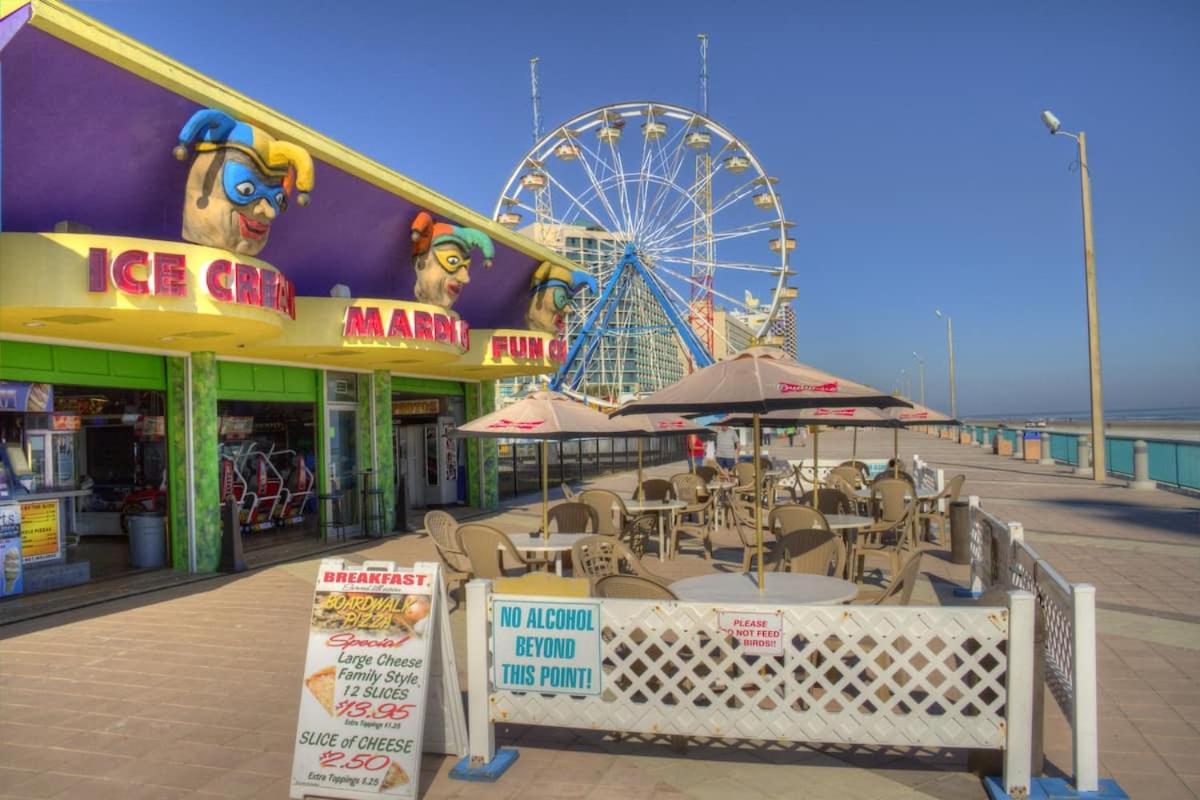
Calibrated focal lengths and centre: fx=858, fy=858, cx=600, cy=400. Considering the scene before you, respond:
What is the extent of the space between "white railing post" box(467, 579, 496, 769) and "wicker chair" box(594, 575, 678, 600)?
0.75m

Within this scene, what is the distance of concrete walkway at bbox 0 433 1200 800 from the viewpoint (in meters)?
3.85

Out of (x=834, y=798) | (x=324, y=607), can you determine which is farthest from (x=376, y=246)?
(x=834, y=798)

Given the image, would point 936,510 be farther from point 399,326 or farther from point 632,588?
point 632,588

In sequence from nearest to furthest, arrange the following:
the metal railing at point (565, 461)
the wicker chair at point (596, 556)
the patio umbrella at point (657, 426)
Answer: the wicker chair at point (596, 556) < the patio umbrella at point (657, 426) < the metal railing at point (565, 461)

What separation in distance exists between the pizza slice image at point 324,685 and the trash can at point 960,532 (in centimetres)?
720

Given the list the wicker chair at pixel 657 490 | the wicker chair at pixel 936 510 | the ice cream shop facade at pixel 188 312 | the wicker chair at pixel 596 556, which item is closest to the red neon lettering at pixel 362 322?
the ice cream shop facade at pixel 188 312

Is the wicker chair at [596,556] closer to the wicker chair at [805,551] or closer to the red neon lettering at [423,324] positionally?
the wicker chair at [805,551]

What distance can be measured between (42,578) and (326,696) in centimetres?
646

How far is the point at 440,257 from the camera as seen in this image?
1260 centimetres

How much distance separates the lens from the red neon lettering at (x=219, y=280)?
7645mm

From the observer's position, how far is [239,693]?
5.25 meters

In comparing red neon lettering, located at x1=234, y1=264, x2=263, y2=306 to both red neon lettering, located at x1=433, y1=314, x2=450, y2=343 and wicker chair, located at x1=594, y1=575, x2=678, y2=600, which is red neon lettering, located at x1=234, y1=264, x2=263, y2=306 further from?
wicker chair, located at x1=594, y1=575, x2=678, y2=600

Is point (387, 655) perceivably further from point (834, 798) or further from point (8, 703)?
point (8, 703)

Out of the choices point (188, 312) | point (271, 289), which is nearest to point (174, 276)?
point (188, 312)
